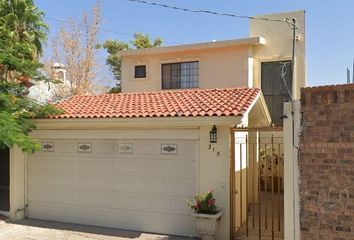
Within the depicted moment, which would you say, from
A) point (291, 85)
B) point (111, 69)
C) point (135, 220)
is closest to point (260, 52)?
point (291, 85)

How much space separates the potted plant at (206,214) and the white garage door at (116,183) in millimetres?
647

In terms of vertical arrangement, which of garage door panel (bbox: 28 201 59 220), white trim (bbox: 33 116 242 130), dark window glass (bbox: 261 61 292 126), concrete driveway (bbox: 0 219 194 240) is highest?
dark window glass (bbox: 261 61 292 126)

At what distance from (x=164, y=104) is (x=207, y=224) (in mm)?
3772

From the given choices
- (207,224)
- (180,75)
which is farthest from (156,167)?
(180,75)

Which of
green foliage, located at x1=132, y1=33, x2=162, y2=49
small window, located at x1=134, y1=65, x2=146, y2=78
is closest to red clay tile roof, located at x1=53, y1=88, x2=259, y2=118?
small window, located at x1=134, y1=65, x2=146, y2=78

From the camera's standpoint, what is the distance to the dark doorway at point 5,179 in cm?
1203

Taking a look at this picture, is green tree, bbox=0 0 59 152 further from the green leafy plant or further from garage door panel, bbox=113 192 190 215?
the green leafy plant

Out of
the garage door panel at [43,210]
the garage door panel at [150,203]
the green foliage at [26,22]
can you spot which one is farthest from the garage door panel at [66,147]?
the green foliage at [26,22]

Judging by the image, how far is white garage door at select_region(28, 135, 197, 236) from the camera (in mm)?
9953

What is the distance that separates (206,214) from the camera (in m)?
8.98

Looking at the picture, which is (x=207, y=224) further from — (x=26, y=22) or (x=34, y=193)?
(x=26, y=22)

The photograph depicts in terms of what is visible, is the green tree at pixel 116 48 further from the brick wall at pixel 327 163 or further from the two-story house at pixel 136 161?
the brick wall at pixel 327 163

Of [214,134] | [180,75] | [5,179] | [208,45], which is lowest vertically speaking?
[5,179]

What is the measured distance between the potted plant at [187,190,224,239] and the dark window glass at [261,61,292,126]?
9688 mm
